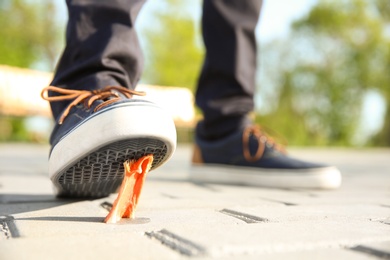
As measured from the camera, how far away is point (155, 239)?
877mm

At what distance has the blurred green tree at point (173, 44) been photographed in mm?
19016

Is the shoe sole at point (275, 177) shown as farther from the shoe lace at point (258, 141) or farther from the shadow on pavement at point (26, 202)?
the shadow on pavement at point (26, 202)

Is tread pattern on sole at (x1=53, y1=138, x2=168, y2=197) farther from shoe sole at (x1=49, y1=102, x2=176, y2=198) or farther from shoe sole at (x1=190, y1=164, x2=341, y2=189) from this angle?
shoe sole at (x1=190, y1=164, x2=341, y2=189)

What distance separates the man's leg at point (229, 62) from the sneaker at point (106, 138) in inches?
41.4

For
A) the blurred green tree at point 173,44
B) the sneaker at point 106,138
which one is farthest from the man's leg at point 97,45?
the blurred green tree at point 173,44

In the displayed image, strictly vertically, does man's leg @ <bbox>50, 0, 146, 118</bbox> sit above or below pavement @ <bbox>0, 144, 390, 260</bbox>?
above

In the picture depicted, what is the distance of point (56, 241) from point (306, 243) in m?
0.41

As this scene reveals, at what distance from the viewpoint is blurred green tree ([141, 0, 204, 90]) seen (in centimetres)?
1902

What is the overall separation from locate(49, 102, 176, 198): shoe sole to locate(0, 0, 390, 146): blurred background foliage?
59.1 feet

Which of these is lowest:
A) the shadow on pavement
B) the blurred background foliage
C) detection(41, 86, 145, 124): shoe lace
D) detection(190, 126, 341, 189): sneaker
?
the shadow on pavement

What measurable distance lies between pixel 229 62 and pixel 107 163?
1230mm

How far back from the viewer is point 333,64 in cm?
2117

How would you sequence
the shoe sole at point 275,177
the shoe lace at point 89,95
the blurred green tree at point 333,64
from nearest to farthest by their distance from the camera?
the shoe lace at point 89,95 < the shoe sole at point 275,177 < the blurred green tree at point 333,64

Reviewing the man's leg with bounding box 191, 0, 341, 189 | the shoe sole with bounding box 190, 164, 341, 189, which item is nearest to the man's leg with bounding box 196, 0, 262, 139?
the man's leg with bounding box 191, 0, 341, 189
